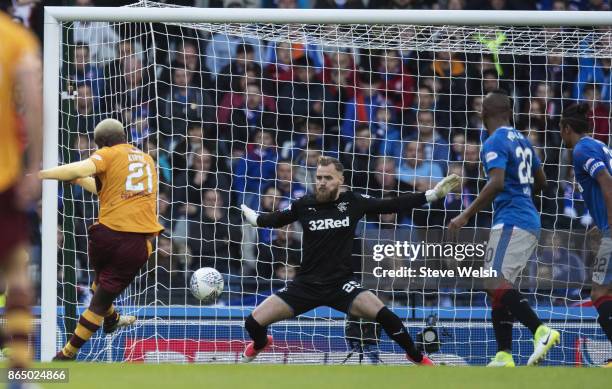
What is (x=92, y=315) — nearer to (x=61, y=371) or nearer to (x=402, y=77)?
(x=61, y=371)

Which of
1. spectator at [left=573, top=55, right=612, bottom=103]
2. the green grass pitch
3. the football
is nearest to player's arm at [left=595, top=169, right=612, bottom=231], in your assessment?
the green grass pitch

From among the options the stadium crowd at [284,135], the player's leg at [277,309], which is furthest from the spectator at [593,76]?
the player's leg at [277,309]

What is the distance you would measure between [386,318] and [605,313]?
65.6 inches

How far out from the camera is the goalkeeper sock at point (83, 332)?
9.02 meters

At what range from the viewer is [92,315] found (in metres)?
9.10

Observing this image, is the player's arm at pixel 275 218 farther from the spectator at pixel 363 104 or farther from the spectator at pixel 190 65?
the spectator at pixel 190 65

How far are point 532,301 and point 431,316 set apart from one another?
4.33ft

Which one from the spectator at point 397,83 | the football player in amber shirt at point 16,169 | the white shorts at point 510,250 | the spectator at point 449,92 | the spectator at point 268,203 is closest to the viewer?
the football player in amber shirt at point 16,169

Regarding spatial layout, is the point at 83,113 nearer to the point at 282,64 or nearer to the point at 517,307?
the point at 282,64

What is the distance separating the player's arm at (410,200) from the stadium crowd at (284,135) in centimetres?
162

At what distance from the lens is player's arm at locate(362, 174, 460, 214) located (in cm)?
912

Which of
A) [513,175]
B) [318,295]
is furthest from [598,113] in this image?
[318,295]

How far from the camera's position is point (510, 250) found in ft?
29.0

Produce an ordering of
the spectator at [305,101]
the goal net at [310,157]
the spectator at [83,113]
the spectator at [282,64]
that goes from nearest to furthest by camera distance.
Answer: the spectator at [83,113] → the goal net at [310,157] → the spectator at [305,101] → the spectator at [282,64]
